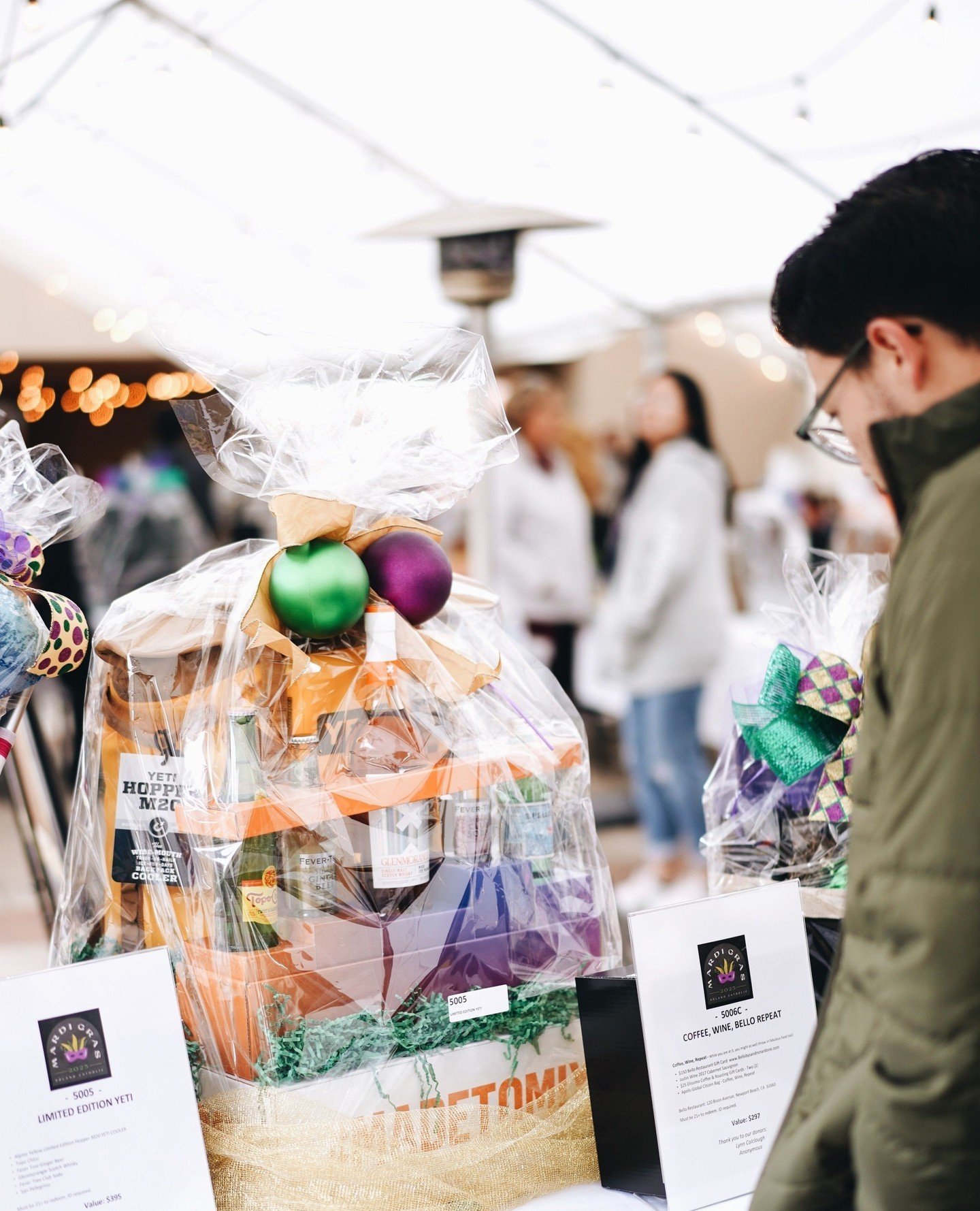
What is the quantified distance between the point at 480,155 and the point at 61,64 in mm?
1334

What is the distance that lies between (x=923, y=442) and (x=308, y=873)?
68 cm

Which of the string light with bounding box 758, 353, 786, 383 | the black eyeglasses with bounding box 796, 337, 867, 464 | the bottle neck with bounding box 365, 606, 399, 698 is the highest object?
the string light with bounding box 758, 353, 786, 383

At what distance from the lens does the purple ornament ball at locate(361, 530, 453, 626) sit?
1.18m

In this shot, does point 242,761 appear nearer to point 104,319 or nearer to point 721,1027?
point 721,1027

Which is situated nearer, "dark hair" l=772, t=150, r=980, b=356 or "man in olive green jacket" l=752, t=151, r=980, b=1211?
"man in olive green jacket" l=752, t=151, r=980, b=1211

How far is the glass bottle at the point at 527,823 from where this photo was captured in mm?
1211

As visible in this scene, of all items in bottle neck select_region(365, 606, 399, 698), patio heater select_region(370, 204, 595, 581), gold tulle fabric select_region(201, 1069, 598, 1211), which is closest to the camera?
gold tulle fabric select_region(201, 1069, 598, 1211)

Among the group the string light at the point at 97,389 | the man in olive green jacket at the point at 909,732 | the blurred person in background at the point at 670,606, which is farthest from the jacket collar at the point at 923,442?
the string light at the point at 97,389

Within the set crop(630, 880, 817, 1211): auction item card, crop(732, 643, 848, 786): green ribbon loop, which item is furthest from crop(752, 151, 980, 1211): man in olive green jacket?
crop(732, 643, 848, 786): green ribbon loop

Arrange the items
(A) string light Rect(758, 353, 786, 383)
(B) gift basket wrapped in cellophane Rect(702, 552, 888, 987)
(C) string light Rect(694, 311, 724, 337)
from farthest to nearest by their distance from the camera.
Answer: (A) string light Rect(758, 353, 786, 383) < (C) string light Rect(694, 311, 724, 337) < (B) gift basket wrapped in cellophane Rect(702, 552, 888, 987)

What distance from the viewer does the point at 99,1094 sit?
0.97 m

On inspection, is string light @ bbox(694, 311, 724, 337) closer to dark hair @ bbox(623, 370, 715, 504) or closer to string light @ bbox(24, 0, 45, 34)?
dark hair @ bbox(623, 370, 715, 504)

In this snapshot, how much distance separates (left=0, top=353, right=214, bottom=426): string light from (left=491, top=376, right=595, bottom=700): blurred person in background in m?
2.49

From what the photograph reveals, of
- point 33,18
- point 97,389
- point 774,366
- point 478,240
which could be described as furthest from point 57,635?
point 97,389
